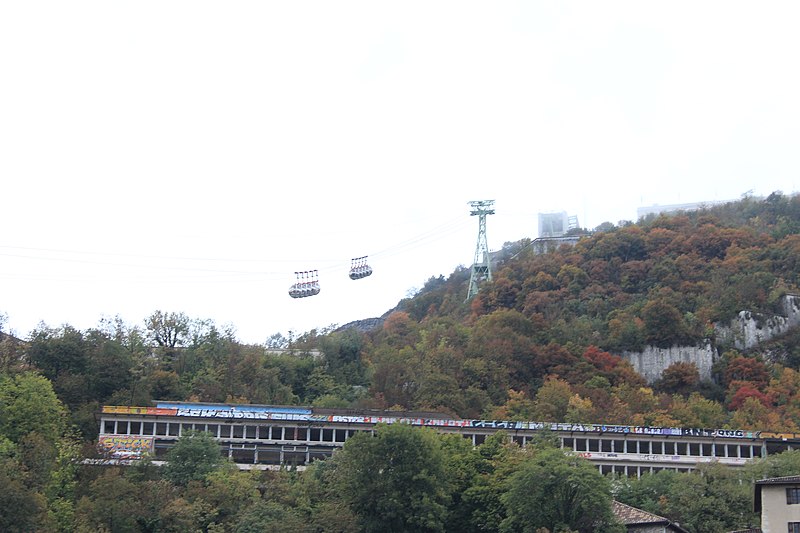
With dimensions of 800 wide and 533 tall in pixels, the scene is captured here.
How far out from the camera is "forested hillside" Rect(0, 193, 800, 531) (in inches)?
2355

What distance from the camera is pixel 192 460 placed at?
6744 cm

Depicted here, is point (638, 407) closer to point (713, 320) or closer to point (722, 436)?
point (722, 436)

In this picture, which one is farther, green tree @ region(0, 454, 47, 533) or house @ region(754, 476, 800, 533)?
green tree @ region(0, 454, 47, 533)

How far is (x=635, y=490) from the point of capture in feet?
205

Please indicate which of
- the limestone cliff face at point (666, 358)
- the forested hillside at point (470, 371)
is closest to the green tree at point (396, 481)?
the forested hillside at point (470, 371)

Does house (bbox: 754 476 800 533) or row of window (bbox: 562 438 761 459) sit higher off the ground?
row of window (bbox: 562 438 761 459)

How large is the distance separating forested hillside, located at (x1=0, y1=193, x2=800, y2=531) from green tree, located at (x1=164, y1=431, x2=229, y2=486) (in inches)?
32.8

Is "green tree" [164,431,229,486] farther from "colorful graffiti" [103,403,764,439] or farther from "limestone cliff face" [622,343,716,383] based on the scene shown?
"limestone cliff face" [622,343,716,383]

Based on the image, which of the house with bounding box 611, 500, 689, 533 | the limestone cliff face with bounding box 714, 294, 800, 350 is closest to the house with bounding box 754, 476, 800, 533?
the house with bounding box 611, 500, 689, 533

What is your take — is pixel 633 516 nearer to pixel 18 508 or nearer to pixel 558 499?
pixel 558 499

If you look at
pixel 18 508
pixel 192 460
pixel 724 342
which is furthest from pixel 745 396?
pixel 18 508

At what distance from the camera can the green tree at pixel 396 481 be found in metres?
55.8

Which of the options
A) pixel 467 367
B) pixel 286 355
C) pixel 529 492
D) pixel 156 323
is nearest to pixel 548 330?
pixel 467 367

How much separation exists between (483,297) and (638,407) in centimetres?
3063
